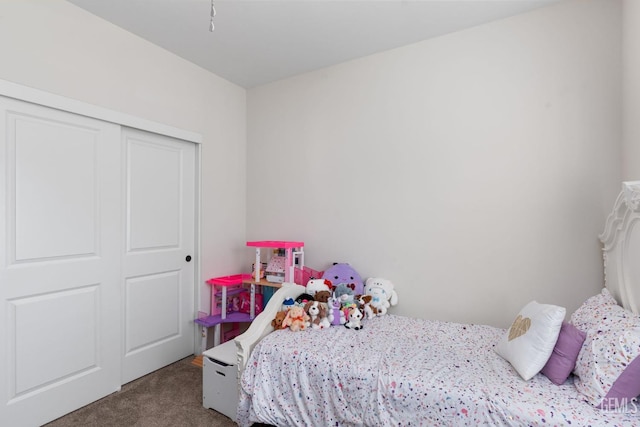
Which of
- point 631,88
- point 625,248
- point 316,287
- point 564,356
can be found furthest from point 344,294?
point 631,88

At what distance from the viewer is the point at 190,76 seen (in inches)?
115

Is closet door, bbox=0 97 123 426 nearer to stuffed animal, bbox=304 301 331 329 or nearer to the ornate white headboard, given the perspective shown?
stuffed animal, bbox=304 301 331 329

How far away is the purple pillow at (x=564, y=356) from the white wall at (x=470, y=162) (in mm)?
713

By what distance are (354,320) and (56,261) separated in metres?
1.99

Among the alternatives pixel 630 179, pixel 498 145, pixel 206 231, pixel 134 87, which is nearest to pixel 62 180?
pixel 134 87

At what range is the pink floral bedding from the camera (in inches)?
53.2

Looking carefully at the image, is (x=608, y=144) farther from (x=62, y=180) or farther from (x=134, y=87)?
(x=62, y=180)

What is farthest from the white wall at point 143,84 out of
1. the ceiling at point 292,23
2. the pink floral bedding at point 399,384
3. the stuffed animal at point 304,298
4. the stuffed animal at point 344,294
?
the pink floral bedding at point 399,384

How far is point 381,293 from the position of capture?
2539mm

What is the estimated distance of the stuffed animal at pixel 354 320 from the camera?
2227 millimetres

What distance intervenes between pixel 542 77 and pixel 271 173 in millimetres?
2348

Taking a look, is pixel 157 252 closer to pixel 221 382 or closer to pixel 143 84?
pixel 221 382

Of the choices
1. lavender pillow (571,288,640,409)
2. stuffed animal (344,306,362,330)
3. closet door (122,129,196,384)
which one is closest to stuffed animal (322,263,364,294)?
stuffed animal (344,306,362,330)

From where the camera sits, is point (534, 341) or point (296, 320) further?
point (296, 320)
